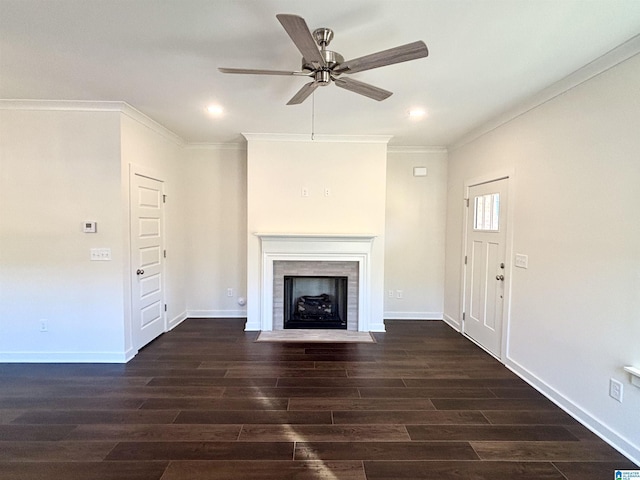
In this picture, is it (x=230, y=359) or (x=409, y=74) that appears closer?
(x=409, y=74)

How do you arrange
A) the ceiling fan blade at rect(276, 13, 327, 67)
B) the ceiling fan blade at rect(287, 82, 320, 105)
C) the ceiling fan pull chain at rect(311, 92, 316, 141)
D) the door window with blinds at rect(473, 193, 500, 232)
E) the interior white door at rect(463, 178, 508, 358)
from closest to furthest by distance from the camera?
1. the ceiling fan blade at rect(276, 13, 327, 67)
2. the ceiling fan blade at rect(287, 82, 320, 105)
3. the ceiling fan pull chain at rect(311, 92, 316, 141)
4. the interior white door at rect(463, 178, 508, 358)
5. the door window with blinds at rect(473, 193, 500, 232)

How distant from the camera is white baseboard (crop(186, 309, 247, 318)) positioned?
4832 millimetres

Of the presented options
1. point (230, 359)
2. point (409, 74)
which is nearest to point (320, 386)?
point (230, 359)

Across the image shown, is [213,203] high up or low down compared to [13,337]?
up

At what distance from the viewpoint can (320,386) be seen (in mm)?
2797

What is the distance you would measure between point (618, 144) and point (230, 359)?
12.3 feet

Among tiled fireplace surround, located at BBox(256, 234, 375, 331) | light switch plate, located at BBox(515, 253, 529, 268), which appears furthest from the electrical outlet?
tiled fireplace surround, located at BBox(256, 234, 375, 331)

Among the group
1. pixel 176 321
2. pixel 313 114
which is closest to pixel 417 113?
pixel 313 114

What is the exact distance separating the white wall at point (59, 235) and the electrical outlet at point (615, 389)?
421cm

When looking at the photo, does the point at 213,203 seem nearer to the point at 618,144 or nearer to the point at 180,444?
the point at 180,444

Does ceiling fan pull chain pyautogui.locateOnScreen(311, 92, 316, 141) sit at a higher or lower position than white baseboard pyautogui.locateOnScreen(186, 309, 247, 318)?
higher

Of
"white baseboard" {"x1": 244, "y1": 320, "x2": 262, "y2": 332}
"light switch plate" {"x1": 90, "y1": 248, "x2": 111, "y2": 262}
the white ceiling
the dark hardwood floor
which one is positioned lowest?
the dark hardwood floor

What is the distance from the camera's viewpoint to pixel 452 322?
4555 millimetres

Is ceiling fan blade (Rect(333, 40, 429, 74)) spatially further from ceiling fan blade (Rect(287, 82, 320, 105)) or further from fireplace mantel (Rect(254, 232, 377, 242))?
fireplace mantel (Rect(254, 232, 377, 242))
